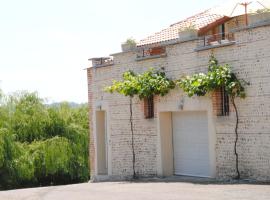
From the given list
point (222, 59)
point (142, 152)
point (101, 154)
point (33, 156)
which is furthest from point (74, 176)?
point (222, 59)

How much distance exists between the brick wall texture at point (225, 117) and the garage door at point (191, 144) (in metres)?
0.72

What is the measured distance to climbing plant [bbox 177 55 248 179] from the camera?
16844mm

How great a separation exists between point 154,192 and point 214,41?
228 inches

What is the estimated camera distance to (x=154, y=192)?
596 inches

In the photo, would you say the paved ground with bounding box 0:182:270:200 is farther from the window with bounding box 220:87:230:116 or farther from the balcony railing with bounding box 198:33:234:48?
the balcony railing with bounding box 198:33:234:48

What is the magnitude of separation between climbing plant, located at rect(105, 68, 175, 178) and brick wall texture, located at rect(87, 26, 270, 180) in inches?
10.2

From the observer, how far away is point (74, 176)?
3569 cm

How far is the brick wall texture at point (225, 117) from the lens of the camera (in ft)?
53.6

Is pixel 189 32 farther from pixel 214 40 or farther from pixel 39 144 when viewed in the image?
pixel 39 144

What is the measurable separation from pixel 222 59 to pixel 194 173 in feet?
13.8

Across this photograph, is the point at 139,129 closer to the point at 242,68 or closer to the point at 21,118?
the point at 242,68

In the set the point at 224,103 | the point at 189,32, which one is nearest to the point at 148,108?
the point at 189,32

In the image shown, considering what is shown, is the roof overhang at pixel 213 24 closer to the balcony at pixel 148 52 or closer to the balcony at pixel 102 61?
the balcony at pixel 148 52

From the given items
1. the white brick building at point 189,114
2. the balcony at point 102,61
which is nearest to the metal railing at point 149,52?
the white brick building at point 189,114
